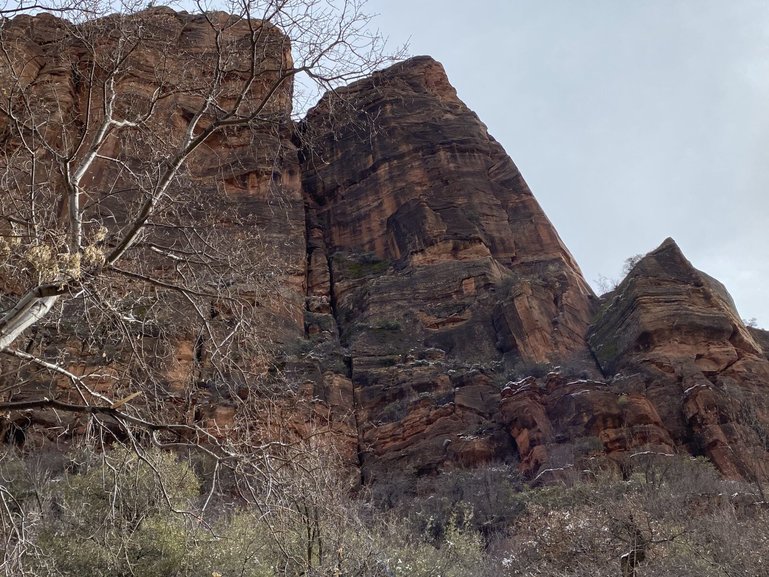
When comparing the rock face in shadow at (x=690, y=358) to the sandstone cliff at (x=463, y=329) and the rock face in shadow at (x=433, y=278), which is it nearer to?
the sandstone cliff at (x=463, y=329)

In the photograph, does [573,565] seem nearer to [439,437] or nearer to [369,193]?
[439,437]

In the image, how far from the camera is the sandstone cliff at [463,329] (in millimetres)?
27859

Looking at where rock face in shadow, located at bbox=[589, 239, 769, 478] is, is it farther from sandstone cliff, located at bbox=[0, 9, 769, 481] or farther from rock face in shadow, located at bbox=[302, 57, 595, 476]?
rock face in shadow, located at bbox=[302, 57, 595, 476]

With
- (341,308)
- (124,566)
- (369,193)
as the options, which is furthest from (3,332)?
(369,193)

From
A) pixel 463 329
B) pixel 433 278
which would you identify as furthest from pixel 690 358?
pixel 433 278

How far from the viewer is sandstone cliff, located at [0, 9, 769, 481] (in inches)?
1097

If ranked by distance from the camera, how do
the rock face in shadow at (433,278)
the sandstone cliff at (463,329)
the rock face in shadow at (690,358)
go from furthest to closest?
the rock face in shadow at (433,278) < the sandstone cliff at (463,329) < the rock face in shadow at (690,358)

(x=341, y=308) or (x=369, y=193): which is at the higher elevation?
(x=369, y=193)

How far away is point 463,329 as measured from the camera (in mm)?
38094

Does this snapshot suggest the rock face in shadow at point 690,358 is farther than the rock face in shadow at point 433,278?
No

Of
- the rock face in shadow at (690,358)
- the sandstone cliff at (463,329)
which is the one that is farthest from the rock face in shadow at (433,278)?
the rock face in shadow at (690,358)

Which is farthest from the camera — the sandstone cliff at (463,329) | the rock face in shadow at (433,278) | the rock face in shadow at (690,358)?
the rock face in shadow at (433,278)

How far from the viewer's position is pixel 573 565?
16.7 m

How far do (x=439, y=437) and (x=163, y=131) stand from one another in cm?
2488
